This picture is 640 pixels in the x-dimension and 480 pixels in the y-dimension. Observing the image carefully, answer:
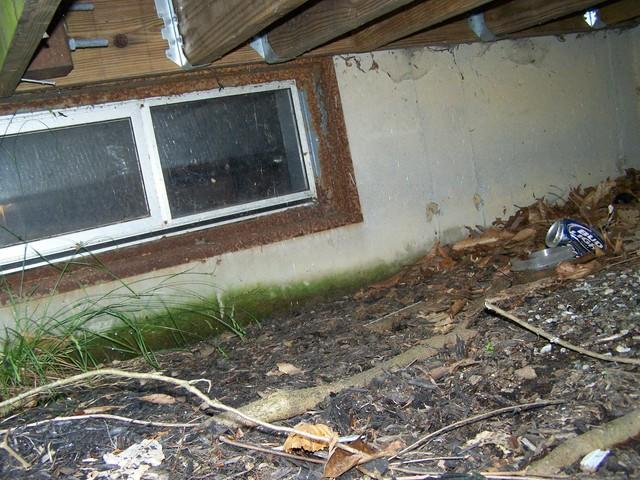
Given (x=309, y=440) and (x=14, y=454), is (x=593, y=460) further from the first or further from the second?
(x=14, y=454)

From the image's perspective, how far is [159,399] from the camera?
2.24 meters

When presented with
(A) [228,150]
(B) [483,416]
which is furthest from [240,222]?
(B) [483,416]

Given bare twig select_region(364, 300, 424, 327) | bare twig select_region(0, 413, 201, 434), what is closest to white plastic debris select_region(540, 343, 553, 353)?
bare twig select_region(364, 300, 424, 327)

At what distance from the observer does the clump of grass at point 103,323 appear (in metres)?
2.41

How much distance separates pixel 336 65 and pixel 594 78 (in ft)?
7.95

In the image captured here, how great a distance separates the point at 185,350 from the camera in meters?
2.99

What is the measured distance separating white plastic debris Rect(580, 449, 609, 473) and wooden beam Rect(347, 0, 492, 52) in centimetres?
198

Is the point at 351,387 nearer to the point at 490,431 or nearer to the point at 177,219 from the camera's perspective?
the point at 490,431

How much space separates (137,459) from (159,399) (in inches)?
18.0

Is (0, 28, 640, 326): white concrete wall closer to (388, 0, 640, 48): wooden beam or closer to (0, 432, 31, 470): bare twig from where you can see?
(388, 0, 640, 48): wooden beam

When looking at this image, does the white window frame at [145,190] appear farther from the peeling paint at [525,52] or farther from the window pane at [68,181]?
the peeling paint at [525,52]

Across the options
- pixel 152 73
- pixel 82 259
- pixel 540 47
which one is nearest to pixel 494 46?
pixel 540 47

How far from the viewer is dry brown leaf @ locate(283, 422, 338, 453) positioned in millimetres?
1736

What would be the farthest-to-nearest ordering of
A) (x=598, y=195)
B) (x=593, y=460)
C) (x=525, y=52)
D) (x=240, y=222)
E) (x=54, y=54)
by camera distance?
(x=598, y=195)
(x=525, y=52)
(x=240, y=222)
(x=54, y=54)
(x=593, y=460)
